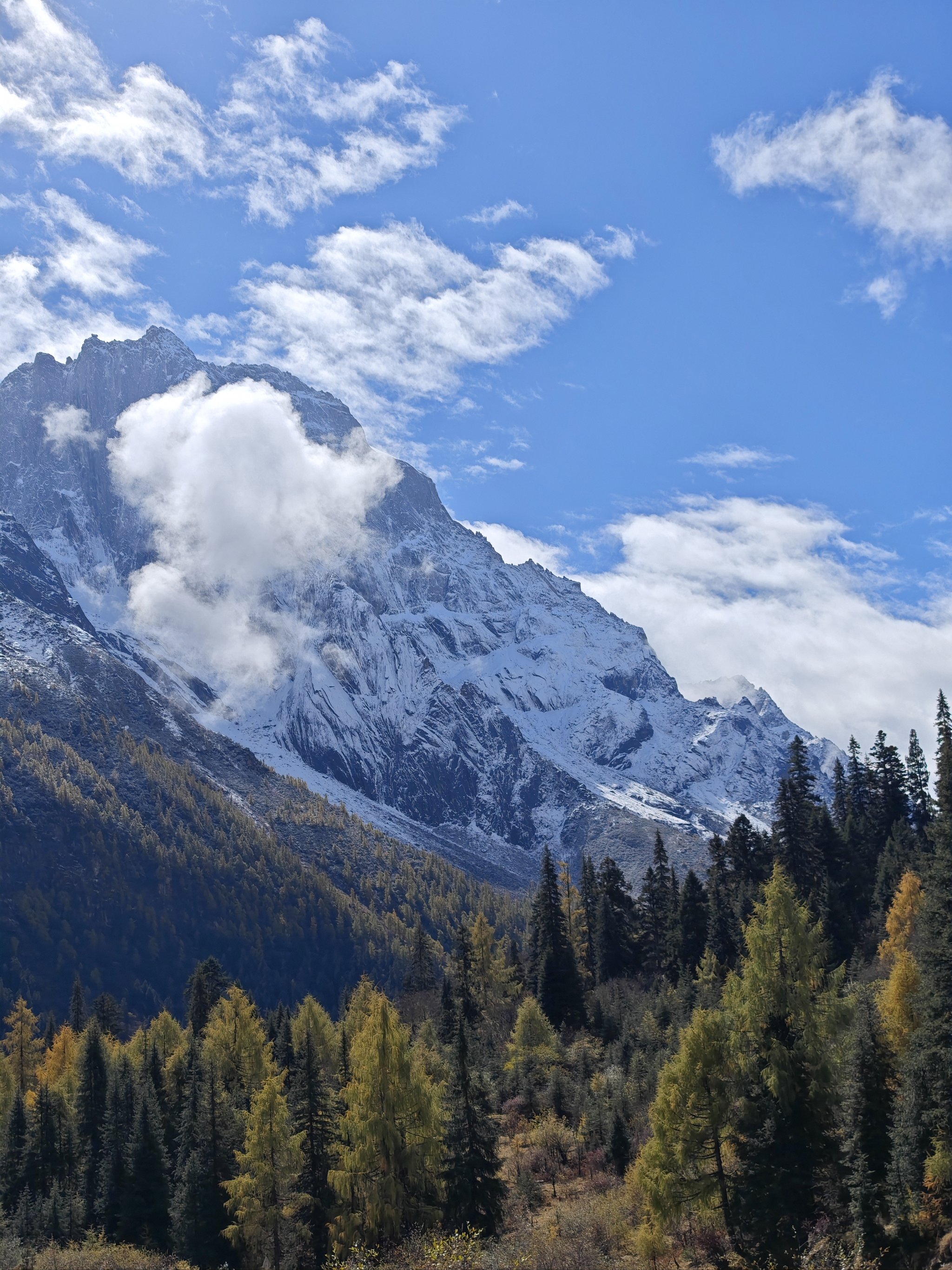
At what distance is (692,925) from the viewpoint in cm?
8969

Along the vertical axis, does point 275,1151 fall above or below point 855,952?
below

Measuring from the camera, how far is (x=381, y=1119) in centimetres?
4622

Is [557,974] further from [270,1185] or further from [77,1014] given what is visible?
[77,1014]

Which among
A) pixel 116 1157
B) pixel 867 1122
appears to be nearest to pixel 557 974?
pixel 116 1157

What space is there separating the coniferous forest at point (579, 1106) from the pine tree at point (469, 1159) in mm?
111

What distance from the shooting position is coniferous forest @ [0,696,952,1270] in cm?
3678

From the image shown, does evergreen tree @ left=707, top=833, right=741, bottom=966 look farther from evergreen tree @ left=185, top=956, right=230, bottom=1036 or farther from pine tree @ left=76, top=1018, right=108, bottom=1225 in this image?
pine tree @ left=76, top=1018, right=108, bottom=1225

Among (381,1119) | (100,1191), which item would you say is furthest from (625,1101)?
(100,1191)

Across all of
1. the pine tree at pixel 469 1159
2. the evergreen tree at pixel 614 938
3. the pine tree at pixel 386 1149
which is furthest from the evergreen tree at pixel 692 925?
the pine tree at pixel 386 1149

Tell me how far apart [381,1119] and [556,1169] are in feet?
45.6

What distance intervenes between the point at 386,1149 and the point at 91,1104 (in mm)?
34106

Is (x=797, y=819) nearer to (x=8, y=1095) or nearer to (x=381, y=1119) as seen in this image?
(x=381, y=1119)

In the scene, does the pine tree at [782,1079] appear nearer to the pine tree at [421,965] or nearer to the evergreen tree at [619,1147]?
the evergreen tree at [619,1147]

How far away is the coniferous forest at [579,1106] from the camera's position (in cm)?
3678
